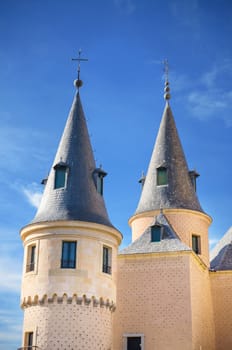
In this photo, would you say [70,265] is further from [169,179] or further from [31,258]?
[169,179]

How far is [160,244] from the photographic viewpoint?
1241 inches

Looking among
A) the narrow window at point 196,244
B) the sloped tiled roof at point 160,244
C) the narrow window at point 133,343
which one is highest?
the narrow window at point 196,244

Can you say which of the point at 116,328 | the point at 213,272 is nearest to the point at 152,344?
Answer: the point at 116,328

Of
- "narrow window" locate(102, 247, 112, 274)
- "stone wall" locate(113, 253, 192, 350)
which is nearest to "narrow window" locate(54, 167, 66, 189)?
"narrow window" locate(102, 247, 112, 274)

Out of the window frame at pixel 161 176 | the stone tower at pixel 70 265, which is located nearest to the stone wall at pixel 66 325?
the stone tower at pixel 70 265

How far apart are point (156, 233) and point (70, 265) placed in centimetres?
723

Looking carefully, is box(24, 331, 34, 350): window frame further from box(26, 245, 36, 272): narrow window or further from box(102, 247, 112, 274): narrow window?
box(102, 247, 112, 274): narrow window

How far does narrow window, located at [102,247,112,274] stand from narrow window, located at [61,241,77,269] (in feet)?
5.66

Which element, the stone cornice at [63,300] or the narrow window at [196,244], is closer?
the stone cornice at [63,300]

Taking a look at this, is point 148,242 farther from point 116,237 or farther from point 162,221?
point 116,237

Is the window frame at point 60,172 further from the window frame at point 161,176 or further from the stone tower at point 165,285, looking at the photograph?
the window frame at point 161,176

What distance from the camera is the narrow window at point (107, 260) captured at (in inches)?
1086

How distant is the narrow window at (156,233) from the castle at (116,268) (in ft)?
0.18

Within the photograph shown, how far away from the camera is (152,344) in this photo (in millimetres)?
29500
